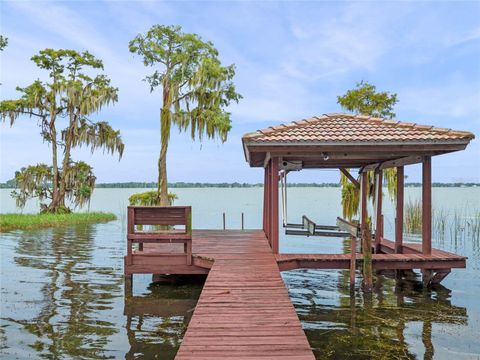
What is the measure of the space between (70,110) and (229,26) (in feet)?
61.1

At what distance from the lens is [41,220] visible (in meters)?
27.8

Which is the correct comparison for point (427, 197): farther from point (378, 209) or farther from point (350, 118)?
point (378, 209)

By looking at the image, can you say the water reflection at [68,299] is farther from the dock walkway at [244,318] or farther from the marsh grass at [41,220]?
the marsh grass at [41,220]

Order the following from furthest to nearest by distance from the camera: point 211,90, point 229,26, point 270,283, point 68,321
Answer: point 211,90 < point 229,26 < point 68,321 < point 270,283

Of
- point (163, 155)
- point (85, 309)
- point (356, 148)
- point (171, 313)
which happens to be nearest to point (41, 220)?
point (163, 155)

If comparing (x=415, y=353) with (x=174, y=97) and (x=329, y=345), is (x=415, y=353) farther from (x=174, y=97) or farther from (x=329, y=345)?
(x=174, y=97)

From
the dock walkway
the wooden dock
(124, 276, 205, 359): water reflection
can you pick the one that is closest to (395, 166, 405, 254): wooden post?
the wooden dock

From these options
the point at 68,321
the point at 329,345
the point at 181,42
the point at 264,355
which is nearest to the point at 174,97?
the point at 181,42

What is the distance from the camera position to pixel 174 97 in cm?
2334

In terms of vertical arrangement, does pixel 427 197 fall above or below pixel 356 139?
below

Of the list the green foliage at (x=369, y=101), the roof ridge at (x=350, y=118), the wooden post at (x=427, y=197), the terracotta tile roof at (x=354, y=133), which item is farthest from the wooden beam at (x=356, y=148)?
the green foliage at (x=369, y=101)

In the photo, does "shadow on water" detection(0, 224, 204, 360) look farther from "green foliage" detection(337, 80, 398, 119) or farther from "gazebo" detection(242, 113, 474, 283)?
"green foliage" detection(337, 80, 398, 119)

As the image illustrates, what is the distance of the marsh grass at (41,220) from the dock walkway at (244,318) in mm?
20070

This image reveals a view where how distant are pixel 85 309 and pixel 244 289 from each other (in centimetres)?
396
